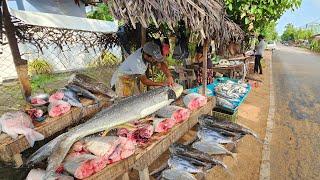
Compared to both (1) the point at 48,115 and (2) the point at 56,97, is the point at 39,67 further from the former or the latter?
(1) the point at 48,115

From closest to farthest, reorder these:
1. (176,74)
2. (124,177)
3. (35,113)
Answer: (124,177) < (35,113) < (176,74)

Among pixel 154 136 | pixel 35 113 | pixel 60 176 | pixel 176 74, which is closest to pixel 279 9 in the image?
pixel 176 74

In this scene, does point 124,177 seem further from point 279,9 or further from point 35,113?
point 279,9

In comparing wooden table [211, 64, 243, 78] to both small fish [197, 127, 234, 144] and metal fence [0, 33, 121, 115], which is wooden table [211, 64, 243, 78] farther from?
small fish [197, 127, 234, 144]

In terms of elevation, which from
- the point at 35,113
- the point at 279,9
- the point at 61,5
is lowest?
the point at 35,113

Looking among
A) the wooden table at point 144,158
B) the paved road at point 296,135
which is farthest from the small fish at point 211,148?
the paved road at point 296,135

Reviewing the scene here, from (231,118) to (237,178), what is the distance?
1.93 metres

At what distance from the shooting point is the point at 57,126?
4348 mm

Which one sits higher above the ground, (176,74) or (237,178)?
(176,74)

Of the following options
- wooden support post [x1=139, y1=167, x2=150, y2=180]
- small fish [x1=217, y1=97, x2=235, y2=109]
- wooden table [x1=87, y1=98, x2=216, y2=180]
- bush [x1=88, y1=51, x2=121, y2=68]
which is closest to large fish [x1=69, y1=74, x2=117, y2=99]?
wooden table [x1=87, y1=98, x2=216, y2=180]

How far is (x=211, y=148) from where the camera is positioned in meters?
4.16

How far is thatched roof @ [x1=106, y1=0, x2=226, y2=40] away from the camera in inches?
120

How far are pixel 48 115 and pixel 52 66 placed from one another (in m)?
9.27

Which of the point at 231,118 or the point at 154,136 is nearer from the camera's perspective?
the point at 154,136
